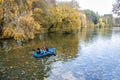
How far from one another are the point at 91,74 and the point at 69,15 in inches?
1631

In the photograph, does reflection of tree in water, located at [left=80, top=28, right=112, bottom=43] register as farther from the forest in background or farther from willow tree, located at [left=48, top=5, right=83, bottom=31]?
willow tree, located at [left=48, top=5, right=83, bottom=31]

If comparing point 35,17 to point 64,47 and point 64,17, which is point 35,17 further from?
point 64,47

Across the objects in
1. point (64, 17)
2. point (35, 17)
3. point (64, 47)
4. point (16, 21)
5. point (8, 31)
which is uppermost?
point (35, 17)

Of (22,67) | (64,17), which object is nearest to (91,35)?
(64,17)

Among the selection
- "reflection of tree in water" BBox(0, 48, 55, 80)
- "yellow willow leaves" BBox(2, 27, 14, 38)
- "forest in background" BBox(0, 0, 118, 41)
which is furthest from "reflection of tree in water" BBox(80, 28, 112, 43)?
"reflection of tree in water" BBox(0, 48, 55, 80)

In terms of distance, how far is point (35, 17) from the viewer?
54188 millimetres

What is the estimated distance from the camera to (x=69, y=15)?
5722 centimetres

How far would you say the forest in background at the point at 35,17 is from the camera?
35.3 metres

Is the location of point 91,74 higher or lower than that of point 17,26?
lower

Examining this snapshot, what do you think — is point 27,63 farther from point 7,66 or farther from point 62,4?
point 62,4

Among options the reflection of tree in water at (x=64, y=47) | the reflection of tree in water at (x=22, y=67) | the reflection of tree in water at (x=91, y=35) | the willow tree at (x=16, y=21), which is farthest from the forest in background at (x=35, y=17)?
the reflection of tree in water at (x=22, y=67)

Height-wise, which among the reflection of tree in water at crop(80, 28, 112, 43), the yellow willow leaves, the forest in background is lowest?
the reflection of tree in water at crop(80, 28, 112, 43)

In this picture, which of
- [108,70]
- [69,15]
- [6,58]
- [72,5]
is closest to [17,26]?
[6,58]

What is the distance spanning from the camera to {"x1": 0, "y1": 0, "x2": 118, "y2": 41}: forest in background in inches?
1389
